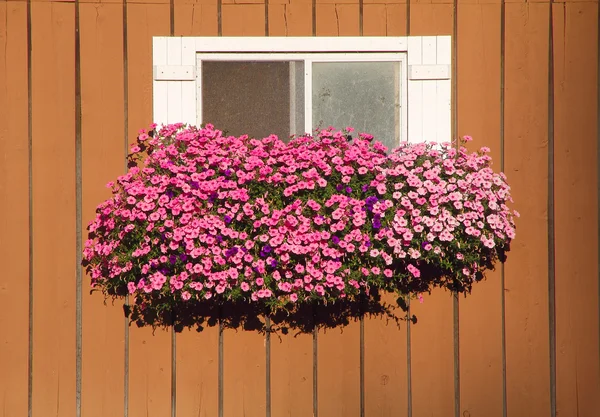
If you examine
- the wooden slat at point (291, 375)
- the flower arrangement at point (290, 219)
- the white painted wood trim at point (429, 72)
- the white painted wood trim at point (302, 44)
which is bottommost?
the wooden slat at point (291, 375)

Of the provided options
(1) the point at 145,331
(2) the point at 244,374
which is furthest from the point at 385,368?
(1) the point at 145,331

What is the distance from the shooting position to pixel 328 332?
14.2 feet

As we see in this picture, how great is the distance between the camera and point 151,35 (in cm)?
436

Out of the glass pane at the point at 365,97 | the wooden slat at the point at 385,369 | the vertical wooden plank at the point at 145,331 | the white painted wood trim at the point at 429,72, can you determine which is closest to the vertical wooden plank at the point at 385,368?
the wooden slat at the point at 385,369

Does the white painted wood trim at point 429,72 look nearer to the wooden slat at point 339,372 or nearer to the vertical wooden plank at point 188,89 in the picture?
the vertical wooden plank at point 188,89

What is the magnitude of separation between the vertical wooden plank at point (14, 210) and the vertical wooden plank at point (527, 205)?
252cm

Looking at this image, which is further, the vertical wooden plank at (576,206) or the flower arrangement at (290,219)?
the vertical wooden plank at (576,206)

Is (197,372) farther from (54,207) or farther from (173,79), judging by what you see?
(173,79)

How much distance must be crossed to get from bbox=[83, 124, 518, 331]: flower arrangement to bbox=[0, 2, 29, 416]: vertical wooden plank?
42 cm

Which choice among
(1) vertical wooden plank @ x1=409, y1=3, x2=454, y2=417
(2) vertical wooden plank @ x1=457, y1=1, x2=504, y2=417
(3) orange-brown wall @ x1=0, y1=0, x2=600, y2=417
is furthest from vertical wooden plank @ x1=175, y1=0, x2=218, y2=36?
(1) vertical wooden plank @ x1=409, y1=3, x2=454, y2=417

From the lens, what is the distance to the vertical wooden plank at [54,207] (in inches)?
→ 170

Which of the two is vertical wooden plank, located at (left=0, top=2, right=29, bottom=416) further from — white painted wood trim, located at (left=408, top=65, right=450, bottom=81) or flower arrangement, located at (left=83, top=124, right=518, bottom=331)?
white painted wood trim, located at (left=408, top=65, right=450, bottom=81)

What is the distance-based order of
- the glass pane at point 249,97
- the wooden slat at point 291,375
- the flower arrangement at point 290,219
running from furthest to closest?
the glass pane at point 249,97, the wooden slat at point 291,375, the flower arrangement at point 290,219

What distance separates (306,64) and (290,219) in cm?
94
